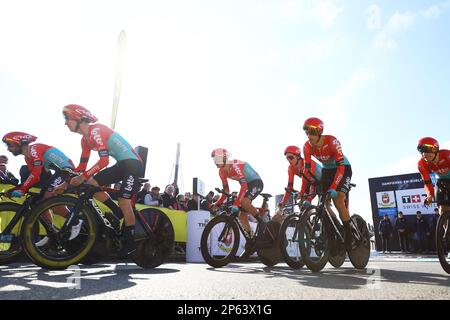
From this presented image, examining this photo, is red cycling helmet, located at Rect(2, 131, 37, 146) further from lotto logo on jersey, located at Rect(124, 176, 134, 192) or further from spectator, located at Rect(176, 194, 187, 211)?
spectator, located at Rect(176, 194, 187, 211)

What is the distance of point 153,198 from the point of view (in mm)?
11133

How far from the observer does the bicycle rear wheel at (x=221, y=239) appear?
240 inches

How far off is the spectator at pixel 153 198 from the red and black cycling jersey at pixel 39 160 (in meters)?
4.33

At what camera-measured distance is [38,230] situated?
4027mm

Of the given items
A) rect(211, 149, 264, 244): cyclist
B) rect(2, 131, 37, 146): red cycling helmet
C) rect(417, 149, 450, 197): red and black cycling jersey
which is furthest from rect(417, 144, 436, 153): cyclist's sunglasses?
rect(2, 131, 37, 146): red cycling helmet

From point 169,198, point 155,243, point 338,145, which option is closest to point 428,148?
point 338,145

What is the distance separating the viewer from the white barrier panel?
10.2m

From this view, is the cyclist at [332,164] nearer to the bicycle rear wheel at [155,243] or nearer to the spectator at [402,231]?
the bicycle rear wheel at [155,243]

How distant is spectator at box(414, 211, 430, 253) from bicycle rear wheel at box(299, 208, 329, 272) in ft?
57.5

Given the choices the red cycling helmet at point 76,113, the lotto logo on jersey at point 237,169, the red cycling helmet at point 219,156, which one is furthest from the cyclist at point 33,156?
the lotto logo on jersey at point 237,169

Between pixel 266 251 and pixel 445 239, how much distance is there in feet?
10.5

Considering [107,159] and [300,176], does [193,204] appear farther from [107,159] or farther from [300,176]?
[107,159]
